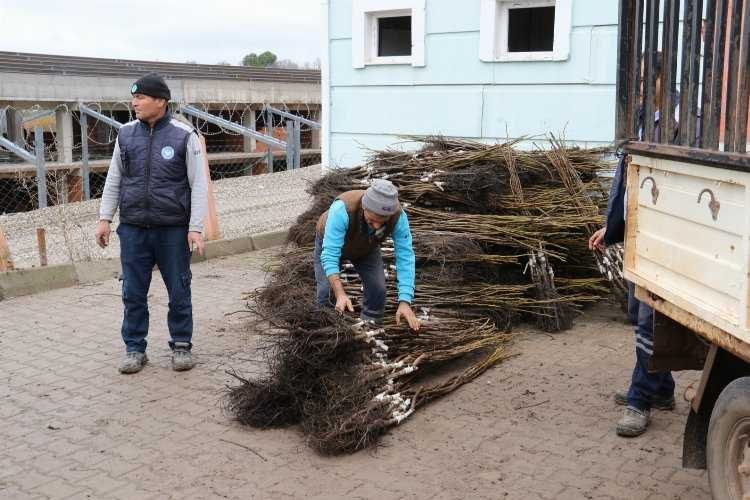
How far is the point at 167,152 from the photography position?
5438 millimetres

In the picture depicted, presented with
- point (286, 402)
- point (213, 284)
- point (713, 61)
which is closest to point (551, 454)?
point (286, 402)

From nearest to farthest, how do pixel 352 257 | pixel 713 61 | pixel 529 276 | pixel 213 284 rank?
pixel 713 61 → pixel 352 257 → pixel 529 276 → pixel 213 284

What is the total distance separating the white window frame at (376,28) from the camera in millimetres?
8977

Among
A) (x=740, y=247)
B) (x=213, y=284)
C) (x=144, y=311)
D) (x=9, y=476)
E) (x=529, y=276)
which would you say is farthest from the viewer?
(x=213, y=284)

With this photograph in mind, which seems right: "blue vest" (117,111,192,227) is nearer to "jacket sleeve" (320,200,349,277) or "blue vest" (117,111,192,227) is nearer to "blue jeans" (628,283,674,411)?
"jacket sleeve" (320,200,349,277)

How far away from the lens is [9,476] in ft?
13.5

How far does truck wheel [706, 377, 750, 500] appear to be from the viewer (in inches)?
121

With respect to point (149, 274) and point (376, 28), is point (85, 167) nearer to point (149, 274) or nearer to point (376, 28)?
point (376, 28)

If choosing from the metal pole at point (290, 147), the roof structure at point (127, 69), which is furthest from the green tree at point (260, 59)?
the metal pole at point (290, 147)

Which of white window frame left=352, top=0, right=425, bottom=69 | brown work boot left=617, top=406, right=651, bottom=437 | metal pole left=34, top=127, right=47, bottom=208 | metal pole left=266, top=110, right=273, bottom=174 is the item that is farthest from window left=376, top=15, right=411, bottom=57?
metal pole left=266, top=110, right=273, bottom=174

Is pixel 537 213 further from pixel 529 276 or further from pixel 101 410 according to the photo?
pixel 101 410

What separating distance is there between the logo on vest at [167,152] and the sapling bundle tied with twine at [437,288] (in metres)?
1.23

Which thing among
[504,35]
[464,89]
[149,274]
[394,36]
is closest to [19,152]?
[394,36]

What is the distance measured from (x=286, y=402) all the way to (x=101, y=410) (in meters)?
1.22
